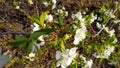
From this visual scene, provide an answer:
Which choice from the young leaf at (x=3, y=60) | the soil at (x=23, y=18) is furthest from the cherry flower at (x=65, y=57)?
the soil at (x=23, y=18)

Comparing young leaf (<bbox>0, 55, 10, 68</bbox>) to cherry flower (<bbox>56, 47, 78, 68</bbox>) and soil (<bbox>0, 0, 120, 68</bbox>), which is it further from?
soil (<bbox>0, 0, 120, 68</bbox>)

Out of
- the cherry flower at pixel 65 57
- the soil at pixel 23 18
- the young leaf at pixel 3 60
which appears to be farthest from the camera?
the soil at pixel 23 18

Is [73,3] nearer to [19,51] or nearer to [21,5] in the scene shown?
[21,5]

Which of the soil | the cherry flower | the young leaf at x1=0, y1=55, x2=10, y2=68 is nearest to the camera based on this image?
the young leaf at x1=0, y1=55, x2=10, y2=68

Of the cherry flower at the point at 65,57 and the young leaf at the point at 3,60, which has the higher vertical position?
the cherry flower at the point at 65,57

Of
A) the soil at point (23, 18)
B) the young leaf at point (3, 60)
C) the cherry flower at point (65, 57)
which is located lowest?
the young leaf at point (3, 60)

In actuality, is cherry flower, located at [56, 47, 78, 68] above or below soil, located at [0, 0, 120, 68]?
below

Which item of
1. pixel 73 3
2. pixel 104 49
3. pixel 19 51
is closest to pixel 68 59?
pixel 104 49

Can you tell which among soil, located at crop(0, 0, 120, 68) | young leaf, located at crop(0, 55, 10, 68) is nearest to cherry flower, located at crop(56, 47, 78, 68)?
young leaf, located at crop(0, 55, 10, 68)

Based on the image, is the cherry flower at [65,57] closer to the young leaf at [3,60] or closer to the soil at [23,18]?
the young leaf at [3,60]
